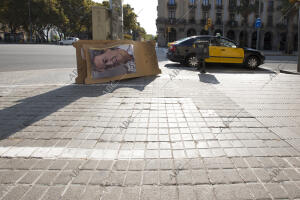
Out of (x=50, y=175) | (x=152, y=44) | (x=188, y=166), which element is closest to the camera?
(x=50, y=175)

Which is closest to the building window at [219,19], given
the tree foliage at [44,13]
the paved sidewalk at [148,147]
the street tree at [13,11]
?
the tree foliage at [44,13]

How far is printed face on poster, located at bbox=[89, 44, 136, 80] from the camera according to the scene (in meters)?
7.27

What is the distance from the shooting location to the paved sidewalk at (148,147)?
2268 mm

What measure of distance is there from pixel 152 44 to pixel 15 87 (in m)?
→ 4.77

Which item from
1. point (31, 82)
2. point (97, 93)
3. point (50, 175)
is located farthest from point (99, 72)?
point (50, 175)

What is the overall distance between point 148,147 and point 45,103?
2991mm

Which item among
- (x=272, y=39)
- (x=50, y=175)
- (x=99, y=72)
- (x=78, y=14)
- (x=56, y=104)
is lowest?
(x=50, y=175)

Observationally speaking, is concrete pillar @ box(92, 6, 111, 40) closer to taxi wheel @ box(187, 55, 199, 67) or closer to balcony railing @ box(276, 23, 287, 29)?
taxi wheel @ box(187, 55, 199, 67)

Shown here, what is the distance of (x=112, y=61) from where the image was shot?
755 cm

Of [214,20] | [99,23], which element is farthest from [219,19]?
[99,23]

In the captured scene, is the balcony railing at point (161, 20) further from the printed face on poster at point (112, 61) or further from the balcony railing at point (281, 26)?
the printed face on poster at point (112, 61)

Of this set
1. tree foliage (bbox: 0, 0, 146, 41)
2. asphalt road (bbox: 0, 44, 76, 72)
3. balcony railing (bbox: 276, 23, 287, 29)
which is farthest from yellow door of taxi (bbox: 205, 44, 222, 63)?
balcony railing (bbox: 276, 23, 287, 29)

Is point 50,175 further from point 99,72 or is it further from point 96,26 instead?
point 96,26

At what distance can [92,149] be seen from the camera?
306cm
